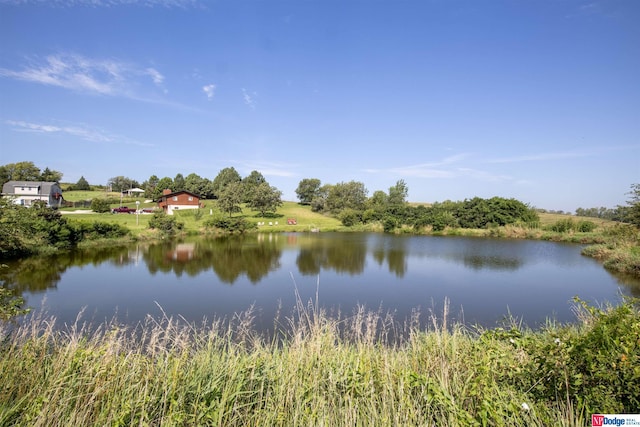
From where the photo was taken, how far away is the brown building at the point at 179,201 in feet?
166

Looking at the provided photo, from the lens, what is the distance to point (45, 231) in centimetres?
2316

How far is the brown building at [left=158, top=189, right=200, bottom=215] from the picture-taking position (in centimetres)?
5067

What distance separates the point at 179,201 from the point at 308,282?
41189 mm

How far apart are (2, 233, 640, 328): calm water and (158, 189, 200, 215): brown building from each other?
80.6 feet

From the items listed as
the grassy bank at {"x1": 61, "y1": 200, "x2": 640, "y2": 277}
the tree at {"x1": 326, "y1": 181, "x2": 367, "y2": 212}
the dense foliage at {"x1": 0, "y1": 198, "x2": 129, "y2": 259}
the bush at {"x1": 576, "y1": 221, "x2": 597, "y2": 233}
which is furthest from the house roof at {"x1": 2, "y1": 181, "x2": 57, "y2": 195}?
the bush at {"x1": 576, "y1": 221, "x2": 597, "y2": 233}

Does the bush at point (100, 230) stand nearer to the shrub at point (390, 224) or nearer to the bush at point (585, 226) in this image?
the shrub at point (390, 224)

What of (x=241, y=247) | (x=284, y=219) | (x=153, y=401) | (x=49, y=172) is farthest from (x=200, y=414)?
(x=49, y=172)

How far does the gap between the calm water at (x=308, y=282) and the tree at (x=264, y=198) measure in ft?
78.1

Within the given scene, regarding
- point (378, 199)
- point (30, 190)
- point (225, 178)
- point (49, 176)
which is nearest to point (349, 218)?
point (378, 199)

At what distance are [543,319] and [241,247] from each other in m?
22.7

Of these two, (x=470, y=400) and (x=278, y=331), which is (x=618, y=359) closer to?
(x=470, y=400)

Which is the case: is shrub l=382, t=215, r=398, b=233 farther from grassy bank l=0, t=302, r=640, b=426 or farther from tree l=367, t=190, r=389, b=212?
grassy bank l=0, t=302, r=640, b=426

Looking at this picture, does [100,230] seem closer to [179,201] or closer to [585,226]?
[179,201]

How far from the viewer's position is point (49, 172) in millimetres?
66562
